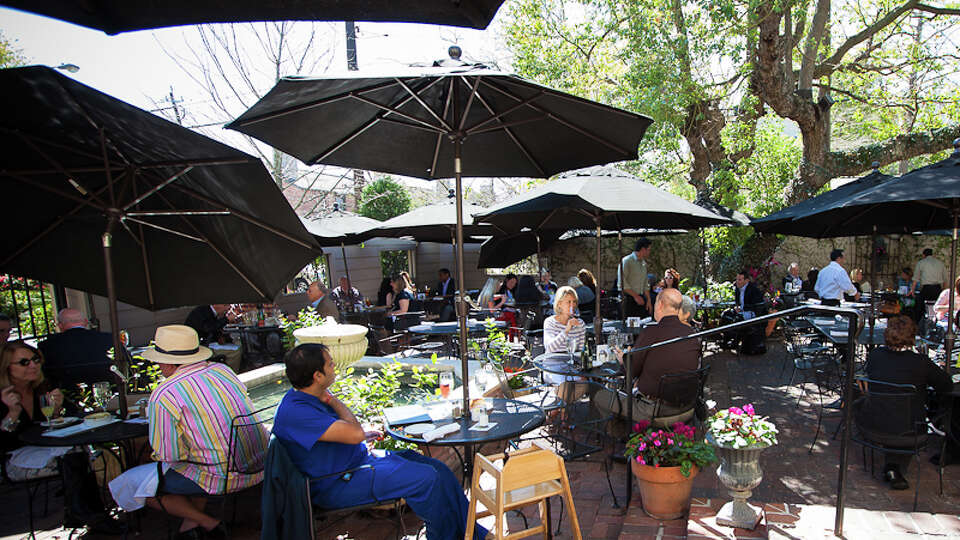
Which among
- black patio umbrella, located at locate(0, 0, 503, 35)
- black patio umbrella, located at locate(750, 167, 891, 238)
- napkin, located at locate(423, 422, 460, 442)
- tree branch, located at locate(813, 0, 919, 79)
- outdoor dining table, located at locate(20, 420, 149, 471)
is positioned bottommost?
napkin, located at locate(423, 422, 460, 442)

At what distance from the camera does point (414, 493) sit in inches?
112

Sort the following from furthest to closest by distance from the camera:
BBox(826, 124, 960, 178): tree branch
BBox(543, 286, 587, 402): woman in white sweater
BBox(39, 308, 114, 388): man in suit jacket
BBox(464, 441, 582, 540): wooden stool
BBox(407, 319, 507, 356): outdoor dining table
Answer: BBox(826, 124, 960, 178): tree branch
BBox(407, 319, 507, 356): outdoor dining table
BBox(543, 286, 587, 402): woman in white sweater
BBox(39, 308, 114, 388): man in suit jacket
BBox(464, 441, 582, 540): wooden stool

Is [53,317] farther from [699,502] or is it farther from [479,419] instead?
[699,502]

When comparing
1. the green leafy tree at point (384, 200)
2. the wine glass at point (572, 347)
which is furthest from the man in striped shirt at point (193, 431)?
the green leafy tree at point (384, 200)

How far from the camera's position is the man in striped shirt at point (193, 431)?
2984 millimetres

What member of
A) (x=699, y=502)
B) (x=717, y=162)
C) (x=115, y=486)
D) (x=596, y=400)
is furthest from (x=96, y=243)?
(x=717, y=162)

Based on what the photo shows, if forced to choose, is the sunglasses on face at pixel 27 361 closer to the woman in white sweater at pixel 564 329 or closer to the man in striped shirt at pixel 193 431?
the man in striped shirt at pixel 193 431

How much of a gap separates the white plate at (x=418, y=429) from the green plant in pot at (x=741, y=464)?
1.59 m

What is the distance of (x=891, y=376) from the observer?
379 centimetres

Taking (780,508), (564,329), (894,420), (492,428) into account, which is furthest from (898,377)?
(492,428)

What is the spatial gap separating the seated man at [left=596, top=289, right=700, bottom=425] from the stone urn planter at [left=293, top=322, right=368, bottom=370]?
7.95ft

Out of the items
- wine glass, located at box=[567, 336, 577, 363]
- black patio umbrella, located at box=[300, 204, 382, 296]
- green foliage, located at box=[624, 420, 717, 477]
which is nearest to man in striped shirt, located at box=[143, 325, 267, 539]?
green foliage, located at box=[624, 420, 717, 477]

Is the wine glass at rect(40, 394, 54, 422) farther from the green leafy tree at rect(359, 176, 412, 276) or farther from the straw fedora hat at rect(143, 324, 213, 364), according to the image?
the green leafy tree at rect(359, 176, 412, 276)

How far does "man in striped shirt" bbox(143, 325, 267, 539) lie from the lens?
2984 mm
